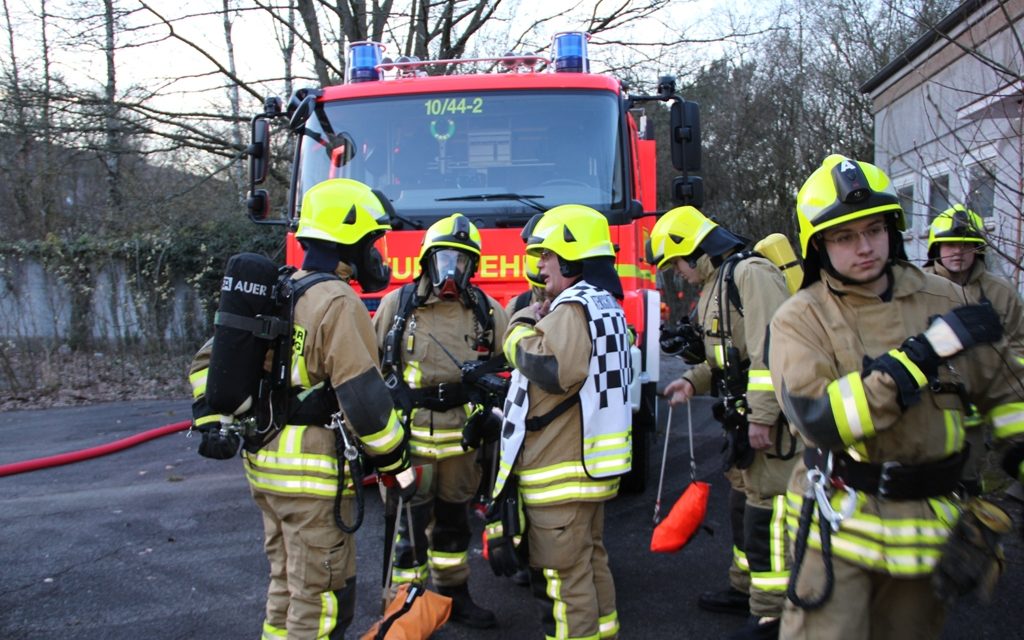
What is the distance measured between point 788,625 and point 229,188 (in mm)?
Answer: 15784

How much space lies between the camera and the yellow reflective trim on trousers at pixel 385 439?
2748mm

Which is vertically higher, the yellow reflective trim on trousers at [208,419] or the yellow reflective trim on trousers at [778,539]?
the yellow reflective trim on trousers at [208,419]

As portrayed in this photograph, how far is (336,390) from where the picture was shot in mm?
2719

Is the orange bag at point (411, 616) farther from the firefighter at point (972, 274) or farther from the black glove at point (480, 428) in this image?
the firefighter at point (972, 274)

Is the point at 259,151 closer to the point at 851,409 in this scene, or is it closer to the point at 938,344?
the point at 851,409

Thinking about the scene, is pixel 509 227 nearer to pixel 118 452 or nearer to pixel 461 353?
pixel 461 353

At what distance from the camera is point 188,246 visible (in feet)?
45.2

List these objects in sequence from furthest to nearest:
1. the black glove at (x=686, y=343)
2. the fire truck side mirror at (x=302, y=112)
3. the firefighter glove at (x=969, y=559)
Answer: the fire truck side mirror at (x=302, y=112) → the black glove at (x=686, y=343) → the firefighter glove at (x=969, y=559)

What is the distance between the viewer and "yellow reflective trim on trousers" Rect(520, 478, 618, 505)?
3022 millimetres

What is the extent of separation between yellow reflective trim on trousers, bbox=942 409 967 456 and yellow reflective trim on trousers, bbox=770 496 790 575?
4.73 ft

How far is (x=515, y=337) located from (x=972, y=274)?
2660 millimetres

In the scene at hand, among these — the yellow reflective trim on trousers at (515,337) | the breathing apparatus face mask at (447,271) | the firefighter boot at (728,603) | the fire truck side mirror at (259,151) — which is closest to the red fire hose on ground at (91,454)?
the fire truck side mirror at (259,151)

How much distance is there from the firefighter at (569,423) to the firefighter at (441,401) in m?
0.70

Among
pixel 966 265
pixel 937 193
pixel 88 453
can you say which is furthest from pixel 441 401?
pixel 88 453
